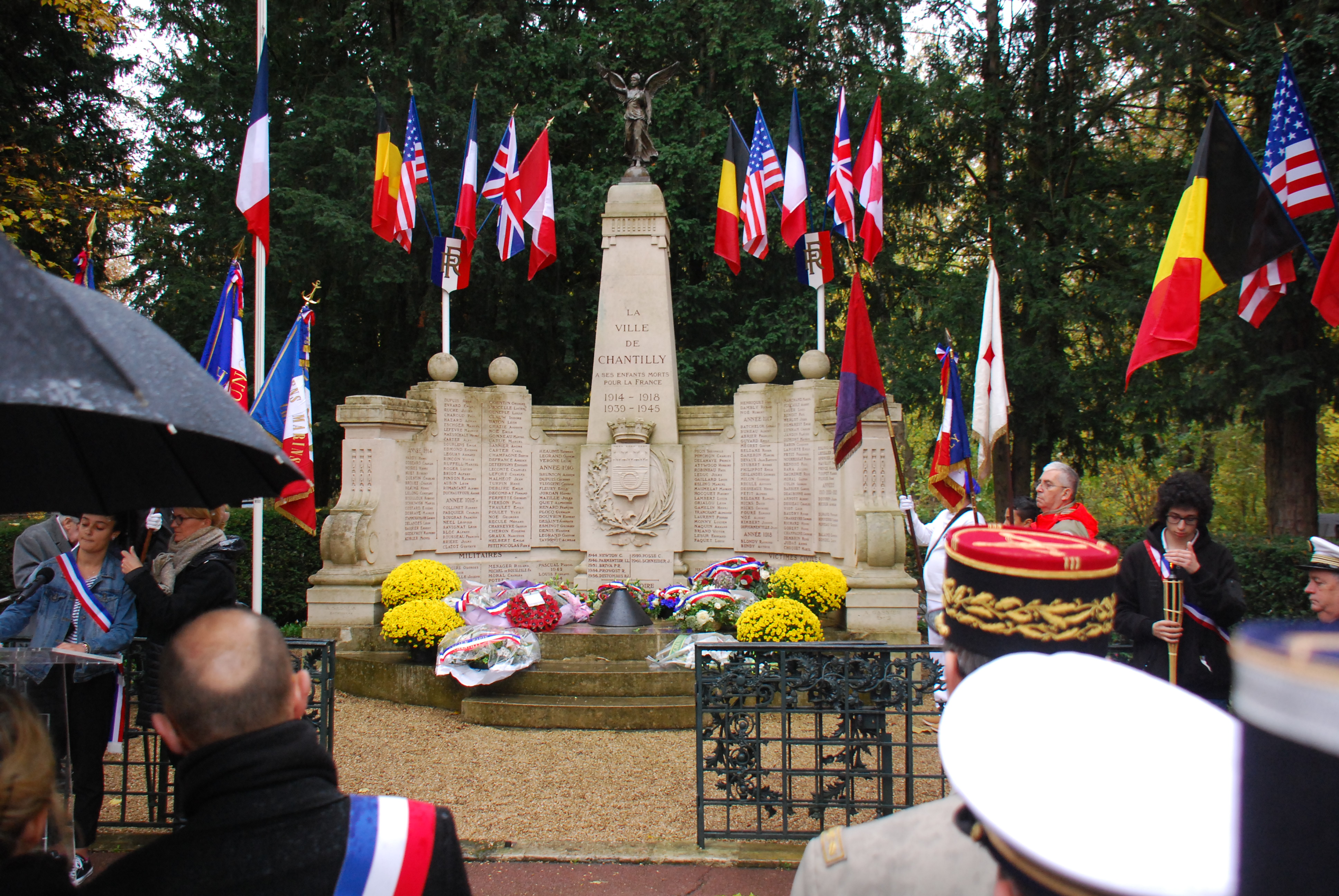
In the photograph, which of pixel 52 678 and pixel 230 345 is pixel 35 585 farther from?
pixel 230 345

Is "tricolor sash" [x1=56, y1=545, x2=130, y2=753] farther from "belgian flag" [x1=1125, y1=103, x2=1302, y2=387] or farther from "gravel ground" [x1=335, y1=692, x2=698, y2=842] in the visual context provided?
"belgian flag" [x1=1125, y1=103, x2=1302, y2=387]

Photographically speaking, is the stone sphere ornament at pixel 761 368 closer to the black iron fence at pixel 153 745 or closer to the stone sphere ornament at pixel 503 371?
the stone sphere ornament at pixel 503 371

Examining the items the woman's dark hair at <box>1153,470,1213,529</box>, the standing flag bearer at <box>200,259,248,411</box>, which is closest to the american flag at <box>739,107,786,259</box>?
the standing flag bearer at <box>200,259,248,411</box>

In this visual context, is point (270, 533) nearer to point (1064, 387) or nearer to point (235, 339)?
point (235, 339)

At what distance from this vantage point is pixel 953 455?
672cm

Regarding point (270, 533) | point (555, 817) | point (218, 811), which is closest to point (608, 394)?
point (270, 533)

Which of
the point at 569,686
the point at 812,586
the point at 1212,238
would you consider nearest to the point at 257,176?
the point at 569,686

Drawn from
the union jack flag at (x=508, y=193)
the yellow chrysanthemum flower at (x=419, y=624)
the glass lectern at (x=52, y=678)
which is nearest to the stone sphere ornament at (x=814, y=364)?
the union jack flag at (x=508, y=193)

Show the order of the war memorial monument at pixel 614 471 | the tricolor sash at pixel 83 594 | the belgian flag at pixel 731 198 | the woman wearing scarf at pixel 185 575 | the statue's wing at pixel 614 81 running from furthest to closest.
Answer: the statue's wing at pixel 614 81 < the belgian flag at pixel 731 198 < the war memorial monument at pixel 614 471 < the tricolor sash at pixel 83 594 < the woman wearing scarf at pixel 185 575

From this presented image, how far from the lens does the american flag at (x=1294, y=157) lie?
667 centimetres

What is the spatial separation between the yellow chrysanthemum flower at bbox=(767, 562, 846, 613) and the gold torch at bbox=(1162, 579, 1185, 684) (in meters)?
4.75

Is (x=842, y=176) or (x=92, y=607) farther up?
(x=842, y=176)

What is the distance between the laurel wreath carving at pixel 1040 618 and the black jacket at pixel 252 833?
114 cm

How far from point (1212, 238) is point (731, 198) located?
6.10 m
